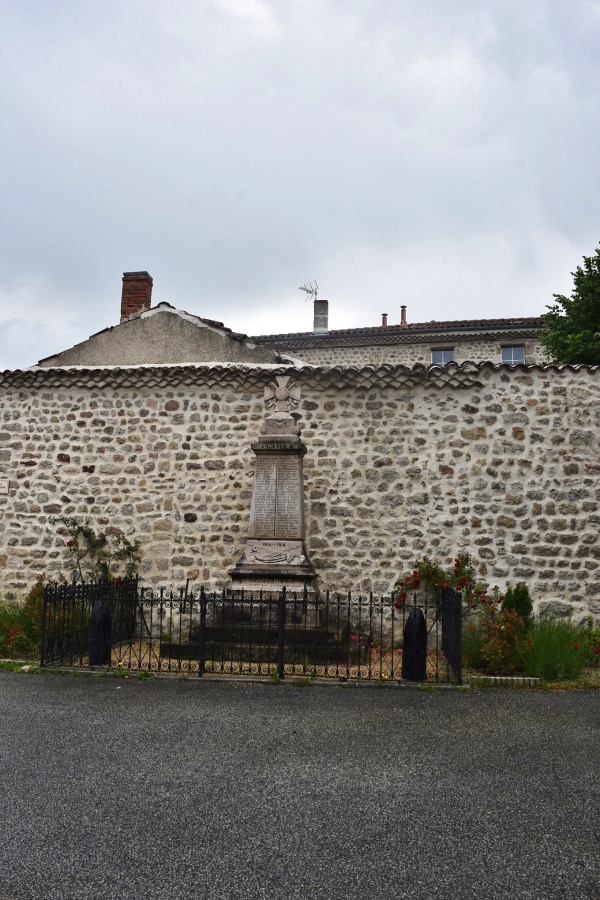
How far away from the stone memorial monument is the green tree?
25.4 ft

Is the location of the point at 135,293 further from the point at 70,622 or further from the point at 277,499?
the point at 70,622

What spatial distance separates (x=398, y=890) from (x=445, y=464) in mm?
7444

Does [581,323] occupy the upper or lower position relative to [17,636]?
upper

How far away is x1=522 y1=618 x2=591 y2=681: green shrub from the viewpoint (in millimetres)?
7289

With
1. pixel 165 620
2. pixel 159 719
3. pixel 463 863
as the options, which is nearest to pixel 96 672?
pixel 159 719

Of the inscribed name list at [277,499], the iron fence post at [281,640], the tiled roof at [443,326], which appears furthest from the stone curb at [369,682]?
the tiled roof at [443,326]

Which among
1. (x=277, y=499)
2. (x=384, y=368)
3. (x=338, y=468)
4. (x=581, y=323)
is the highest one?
(x=581, y=323)

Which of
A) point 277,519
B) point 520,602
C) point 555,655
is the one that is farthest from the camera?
point 277,519

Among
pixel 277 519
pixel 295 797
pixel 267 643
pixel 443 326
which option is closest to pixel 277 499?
pixel 277 519

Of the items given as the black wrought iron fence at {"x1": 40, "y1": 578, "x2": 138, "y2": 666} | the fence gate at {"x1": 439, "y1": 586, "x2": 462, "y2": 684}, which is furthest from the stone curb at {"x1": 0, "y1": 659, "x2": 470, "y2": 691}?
the black wrought iron fence at {"x1": 40, "y1": 578, "x2": 138, "y2": 666}

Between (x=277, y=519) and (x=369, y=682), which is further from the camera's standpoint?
(x=277, y=519)

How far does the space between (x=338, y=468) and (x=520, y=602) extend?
3228 millimetres

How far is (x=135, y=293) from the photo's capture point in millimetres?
14578

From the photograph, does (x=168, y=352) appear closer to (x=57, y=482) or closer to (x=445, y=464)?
(x=57, y=482)
